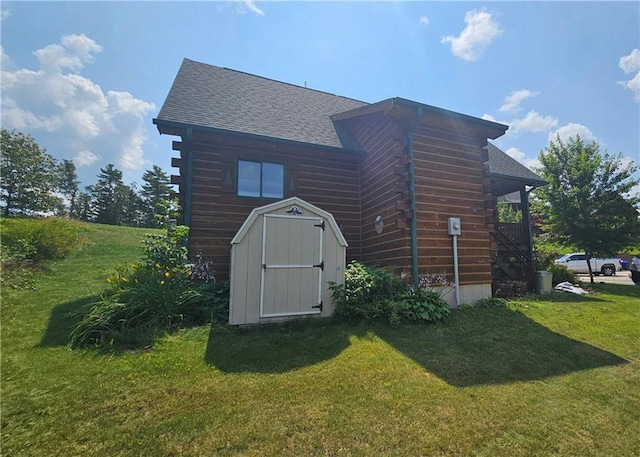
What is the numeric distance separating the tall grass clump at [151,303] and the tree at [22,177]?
27946mm

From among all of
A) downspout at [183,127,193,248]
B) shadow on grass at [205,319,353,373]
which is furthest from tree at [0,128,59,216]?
shadow on grass at [205,319,353,373]

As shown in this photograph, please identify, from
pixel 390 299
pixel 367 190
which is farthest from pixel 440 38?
pixel 390 299

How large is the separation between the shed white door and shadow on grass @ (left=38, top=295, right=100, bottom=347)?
2695 mm

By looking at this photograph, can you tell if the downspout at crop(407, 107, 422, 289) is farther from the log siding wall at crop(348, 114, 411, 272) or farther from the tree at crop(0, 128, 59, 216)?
the tree at crop(0, 128, 59, 216)

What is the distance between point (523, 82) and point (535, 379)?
10305 mm

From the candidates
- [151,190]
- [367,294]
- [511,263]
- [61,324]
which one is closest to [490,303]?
[367,294]

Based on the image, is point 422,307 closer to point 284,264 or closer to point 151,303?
point 284,264

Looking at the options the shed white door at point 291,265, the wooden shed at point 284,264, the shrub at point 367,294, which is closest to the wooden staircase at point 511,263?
the shrub at point 367,294

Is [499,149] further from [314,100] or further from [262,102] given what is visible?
[262,102]

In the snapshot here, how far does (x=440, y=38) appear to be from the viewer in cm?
888

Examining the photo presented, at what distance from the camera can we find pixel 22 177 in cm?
2378

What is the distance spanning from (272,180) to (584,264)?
22.0 metres

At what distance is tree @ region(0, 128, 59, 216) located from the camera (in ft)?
76.6

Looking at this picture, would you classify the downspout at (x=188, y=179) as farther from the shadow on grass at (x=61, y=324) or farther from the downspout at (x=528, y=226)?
the downspout at (x=528, y=226)
